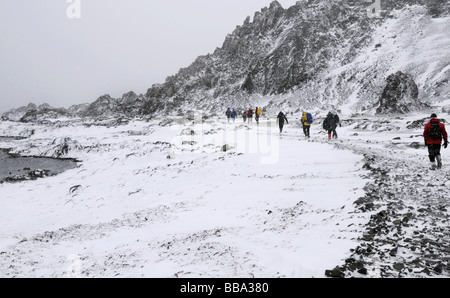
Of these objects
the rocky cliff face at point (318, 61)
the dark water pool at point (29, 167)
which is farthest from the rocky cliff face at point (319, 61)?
the dark water pool at point (29, 167)

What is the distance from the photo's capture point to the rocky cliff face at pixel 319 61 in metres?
46.5

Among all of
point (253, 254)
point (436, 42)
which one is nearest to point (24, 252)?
point (253, 254)

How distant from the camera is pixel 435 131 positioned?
397 inches

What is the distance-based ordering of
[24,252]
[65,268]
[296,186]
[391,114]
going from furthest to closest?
[391,114], [296,186], [24,252], [65,268]

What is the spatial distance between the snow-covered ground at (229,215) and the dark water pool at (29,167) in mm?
1706

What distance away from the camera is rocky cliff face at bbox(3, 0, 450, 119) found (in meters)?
46.5

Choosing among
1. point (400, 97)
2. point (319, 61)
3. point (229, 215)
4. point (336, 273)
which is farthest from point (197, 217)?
point (319, 61)

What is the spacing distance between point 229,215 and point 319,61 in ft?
218

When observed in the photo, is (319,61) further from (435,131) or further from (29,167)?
(29,167)

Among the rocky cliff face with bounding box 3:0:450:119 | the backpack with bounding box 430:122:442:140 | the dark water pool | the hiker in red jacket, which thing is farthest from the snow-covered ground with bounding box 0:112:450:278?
the rocky cliff face with bounding box 3:0:450:119

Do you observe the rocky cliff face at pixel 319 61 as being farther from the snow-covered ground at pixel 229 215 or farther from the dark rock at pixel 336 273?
the dark rock at pixel 336 273
